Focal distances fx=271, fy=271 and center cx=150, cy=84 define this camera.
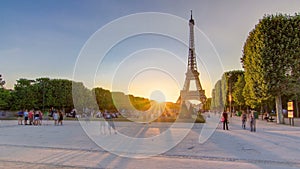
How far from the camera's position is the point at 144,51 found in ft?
43.2

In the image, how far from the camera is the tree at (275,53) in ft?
91.0

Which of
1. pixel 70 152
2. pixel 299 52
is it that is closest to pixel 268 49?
pixel 299 52

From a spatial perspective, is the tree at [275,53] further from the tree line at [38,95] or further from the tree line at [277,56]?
the tree line at [38,95]

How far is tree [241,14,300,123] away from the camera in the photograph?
27.7m

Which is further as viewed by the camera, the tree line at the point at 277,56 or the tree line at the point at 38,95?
the tree line at the point at 38,95

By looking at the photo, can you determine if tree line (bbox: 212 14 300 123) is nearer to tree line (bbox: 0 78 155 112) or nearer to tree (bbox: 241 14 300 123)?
tree (bbox: 241 14 300 123)

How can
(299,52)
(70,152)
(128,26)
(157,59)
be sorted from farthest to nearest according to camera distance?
(299,52)
(157,59)
(128,26)
(70,152)

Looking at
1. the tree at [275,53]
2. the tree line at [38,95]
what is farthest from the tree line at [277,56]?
the tree line at [38,95]

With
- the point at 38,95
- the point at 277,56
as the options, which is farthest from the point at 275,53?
the point at 38,95

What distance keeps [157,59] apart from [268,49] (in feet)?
61.2

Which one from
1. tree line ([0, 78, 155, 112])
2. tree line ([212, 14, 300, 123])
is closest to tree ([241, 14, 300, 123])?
tree line ([212, 14, 300, 123])

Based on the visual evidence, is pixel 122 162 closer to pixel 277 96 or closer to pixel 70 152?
pixel 70 152

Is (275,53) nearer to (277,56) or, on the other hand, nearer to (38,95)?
(277,56)

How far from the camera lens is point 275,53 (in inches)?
1103
